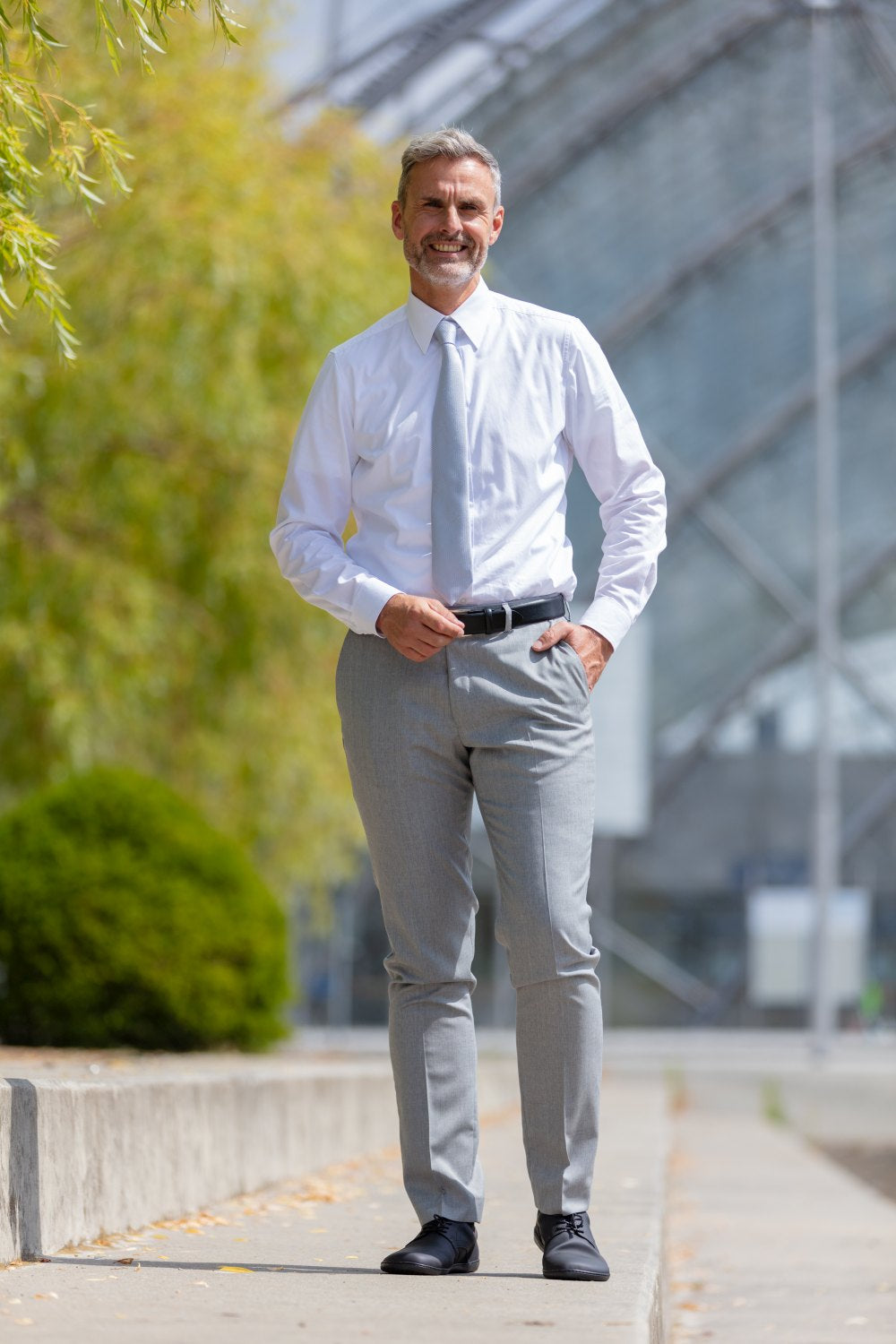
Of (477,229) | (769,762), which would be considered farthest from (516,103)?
(477,229)

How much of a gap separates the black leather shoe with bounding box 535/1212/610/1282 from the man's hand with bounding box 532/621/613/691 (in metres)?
0.91

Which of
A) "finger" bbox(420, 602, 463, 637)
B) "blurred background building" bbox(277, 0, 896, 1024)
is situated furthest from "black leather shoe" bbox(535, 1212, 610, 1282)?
"blurred background building" bbox(277, 0, 896, 1024)

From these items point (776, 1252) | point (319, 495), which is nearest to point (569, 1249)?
point (319, 495)

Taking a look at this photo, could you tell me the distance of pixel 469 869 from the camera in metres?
3.35

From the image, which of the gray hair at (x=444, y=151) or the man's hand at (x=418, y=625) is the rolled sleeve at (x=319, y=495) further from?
the gray hair at (x=444, y=151)

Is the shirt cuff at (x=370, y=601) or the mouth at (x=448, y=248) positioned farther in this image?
the mouth at (x=448, y=248)

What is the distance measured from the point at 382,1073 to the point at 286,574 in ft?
20.7

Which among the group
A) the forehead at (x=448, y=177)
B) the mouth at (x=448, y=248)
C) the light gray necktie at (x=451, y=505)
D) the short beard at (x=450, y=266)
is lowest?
the light gray necktie at (x=451, y=505)

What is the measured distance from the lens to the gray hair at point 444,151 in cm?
332

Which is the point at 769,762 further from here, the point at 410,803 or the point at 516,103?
the point at 410,803

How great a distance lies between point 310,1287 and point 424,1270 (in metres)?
0.23

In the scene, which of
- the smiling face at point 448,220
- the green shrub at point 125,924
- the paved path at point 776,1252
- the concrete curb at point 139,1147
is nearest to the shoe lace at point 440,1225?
the concrete curb at point 139,1147

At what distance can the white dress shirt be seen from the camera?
3324mm

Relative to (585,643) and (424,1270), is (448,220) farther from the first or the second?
(424,1270)
